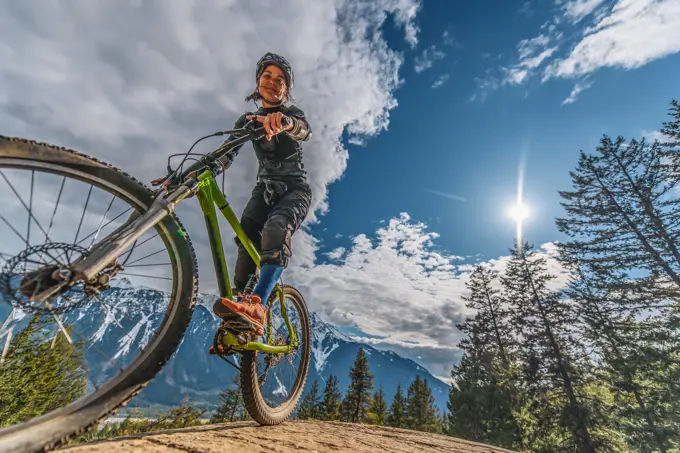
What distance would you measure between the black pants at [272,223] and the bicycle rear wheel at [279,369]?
67 centimetres

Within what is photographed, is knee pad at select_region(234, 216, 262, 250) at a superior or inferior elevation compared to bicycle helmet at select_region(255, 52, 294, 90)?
inferior

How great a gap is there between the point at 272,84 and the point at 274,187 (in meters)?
1.23

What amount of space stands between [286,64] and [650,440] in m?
30.5

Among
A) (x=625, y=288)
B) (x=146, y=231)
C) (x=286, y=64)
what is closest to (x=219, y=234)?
(x=146, y=231)

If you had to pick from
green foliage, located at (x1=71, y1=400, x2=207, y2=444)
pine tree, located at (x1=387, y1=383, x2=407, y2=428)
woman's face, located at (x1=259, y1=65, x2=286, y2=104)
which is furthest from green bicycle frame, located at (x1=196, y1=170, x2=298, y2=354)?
pine tree, located at (x1=387, y1=383, x2=407, y2=428)

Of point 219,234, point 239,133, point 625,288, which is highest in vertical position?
point 625,288

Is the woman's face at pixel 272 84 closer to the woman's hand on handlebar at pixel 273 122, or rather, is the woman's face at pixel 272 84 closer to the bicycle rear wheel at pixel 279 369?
the woman's hand on handlebar at pixel 273 122

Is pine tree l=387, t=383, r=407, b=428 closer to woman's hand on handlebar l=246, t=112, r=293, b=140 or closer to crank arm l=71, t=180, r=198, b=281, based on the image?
woman's hand on handlebar l=246, t=112, r=293, b=140

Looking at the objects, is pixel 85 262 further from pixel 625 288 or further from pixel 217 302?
pixel 625 288

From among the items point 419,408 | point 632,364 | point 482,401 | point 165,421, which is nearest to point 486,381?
point 482,401

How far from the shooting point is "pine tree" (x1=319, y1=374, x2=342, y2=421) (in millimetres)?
41812

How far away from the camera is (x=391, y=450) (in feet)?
9.83

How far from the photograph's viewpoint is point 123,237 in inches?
70.4

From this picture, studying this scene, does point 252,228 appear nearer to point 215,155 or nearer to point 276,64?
point 215,155
